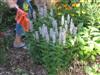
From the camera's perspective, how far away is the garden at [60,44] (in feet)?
13.7

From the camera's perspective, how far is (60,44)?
4.11 m

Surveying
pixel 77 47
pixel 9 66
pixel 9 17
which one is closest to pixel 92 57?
pixel 77 47

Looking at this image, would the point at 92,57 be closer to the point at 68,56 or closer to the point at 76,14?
the point at 68,56

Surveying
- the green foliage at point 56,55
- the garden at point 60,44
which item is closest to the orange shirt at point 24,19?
the garden at point 60,44

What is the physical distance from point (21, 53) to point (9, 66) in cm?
44

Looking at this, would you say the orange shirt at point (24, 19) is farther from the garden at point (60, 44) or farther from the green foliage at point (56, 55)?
the green foliage at point (56, 55)

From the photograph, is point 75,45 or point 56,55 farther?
point 75,45

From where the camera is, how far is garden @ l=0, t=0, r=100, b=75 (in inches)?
165

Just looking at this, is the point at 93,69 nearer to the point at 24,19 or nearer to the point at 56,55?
the point at 56,55

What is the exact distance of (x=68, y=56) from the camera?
4246 mm

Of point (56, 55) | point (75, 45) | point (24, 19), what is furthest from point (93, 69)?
point (24, 19)

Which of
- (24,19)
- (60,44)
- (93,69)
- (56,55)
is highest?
(24,19)

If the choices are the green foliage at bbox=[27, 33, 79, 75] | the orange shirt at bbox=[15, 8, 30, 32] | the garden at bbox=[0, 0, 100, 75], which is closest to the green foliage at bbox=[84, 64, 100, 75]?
the garden at bbox=[0, 0, 100, 75]

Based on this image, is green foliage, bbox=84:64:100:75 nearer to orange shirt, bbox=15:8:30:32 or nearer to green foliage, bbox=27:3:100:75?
green foliage, bbox=27:3:100:75
